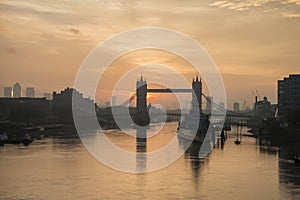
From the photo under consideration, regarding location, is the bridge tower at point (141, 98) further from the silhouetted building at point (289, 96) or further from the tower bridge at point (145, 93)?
the silhouetted building at point (289, 96)

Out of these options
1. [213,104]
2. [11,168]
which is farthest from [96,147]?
[213,104]

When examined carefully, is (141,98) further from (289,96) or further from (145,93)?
(289,96)

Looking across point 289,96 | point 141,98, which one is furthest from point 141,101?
point 289,96

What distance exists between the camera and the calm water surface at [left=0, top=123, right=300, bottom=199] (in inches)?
501

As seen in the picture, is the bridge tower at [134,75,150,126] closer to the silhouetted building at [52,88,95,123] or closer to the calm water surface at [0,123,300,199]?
the silhouetted building at [52,88,95,123]

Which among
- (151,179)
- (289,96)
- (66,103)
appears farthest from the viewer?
(66,103)

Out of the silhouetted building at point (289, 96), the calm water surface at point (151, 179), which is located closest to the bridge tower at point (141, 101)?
the silhouetted building at point (289, 96)

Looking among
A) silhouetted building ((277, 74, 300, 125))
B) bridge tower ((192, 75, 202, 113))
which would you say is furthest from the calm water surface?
bridge tower ((192, 75, 202, 113))

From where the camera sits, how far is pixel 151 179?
15062mm

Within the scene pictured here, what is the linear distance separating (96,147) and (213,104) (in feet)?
154

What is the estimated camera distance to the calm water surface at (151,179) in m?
12.7

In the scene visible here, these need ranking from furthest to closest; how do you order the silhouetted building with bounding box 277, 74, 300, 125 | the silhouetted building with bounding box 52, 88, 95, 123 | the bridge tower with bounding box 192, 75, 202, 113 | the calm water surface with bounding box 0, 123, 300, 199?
1. the bridge tower with bounding box 192, 75, 202, 113
2. the silhouetted building with bounding box 52, 88, 95, 123
3. the silhouetted building with bounding box 277, 74, 300, 125
4. the calm water surface with bounding box 0, 123, 300, 199

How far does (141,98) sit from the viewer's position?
67.1 m

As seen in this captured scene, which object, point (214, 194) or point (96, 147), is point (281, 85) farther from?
point (214, 194)
